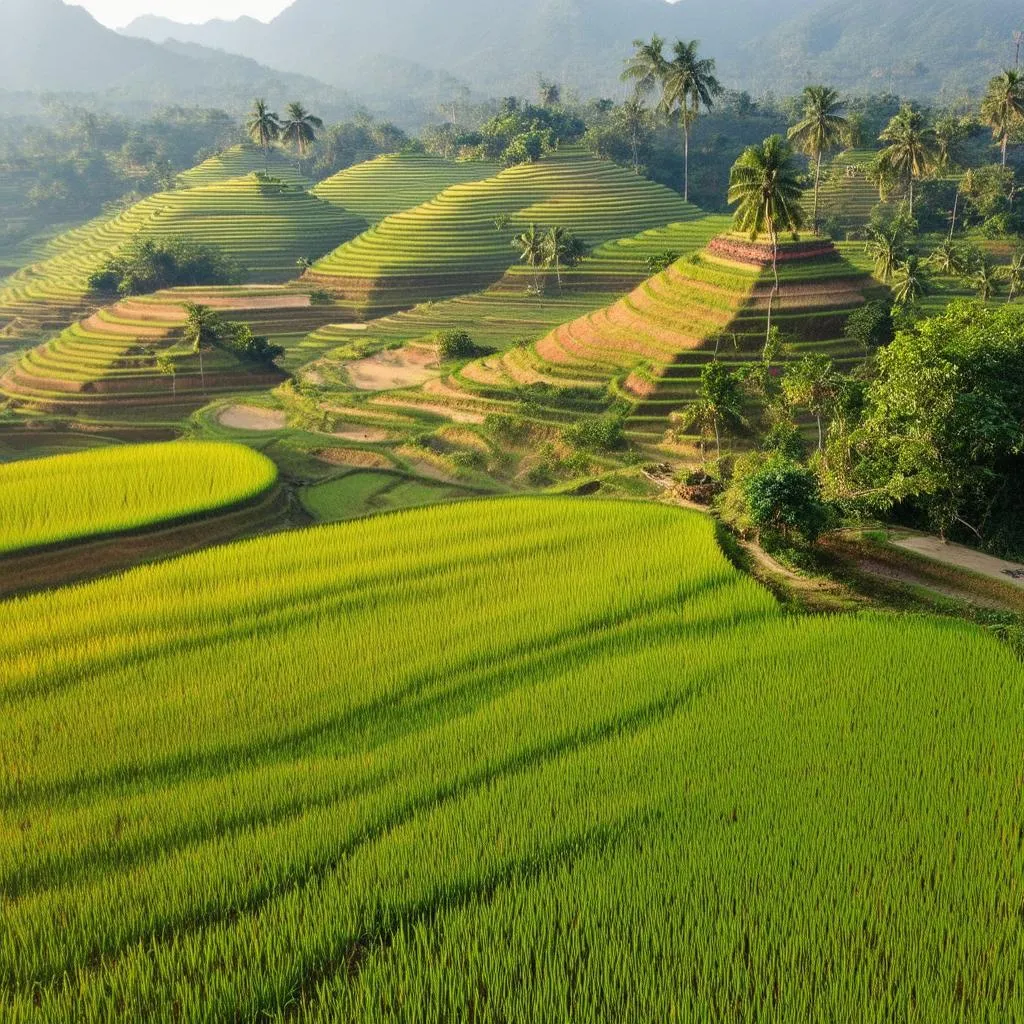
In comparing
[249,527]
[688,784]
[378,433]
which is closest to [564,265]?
[378,433]

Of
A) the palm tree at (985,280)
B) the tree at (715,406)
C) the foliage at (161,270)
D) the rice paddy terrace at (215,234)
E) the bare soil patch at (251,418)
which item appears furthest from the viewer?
the rice paddy terrace at (215,234)

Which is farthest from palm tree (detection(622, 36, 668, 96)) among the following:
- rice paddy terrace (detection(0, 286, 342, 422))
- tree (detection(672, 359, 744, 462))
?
tree (detection(672, 359, 744, 462))

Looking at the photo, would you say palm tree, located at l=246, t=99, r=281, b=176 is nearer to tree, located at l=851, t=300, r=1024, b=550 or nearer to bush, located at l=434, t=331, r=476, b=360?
bush, located at l=434, t=331, r=476, b=360

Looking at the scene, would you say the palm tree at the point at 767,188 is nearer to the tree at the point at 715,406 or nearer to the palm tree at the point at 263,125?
the tree at the point at 715,406

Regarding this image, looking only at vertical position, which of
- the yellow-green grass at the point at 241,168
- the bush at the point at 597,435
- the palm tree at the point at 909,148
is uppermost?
the yellow-green grass at the point at 241,168

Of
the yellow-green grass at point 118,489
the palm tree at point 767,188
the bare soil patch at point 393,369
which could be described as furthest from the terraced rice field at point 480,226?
the yellow-green grass at point 118,489

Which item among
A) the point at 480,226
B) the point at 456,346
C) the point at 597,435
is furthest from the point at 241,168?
the point at 597,435

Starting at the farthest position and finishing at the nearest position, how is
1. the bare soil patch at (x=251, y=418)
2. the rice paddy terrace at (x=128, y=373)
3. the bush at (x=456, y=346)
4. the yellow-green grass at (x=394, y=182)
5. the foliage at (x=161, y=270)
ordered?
the yellow-green grass at (x=394, y=182), the foliage at (x=161, y=270), the bush at (x=456, y=346), the rice paddy terrace at (x=128, y=373), the bare soil patch at (x=251, y=418)
